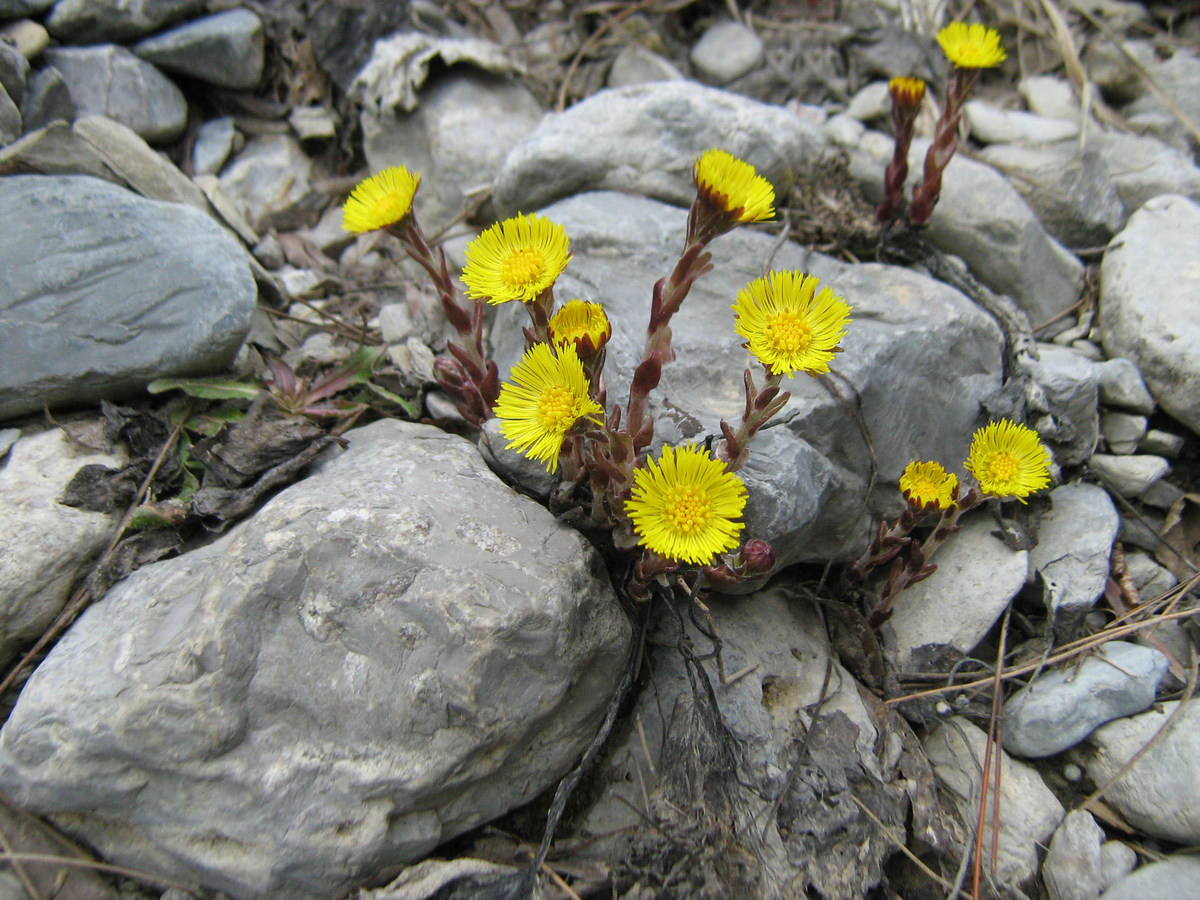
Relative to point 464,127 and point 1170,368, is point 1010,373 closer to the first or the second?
point 1170,368

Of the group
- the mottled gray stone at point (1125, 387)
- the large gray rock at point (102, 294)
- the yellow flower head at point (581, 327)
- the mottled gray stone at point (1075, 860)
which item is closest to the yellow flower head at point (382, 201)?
the large gray rock at point (102, 294)

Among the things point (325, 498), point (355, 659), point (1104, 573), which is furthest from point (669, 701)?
point (1104, 573)

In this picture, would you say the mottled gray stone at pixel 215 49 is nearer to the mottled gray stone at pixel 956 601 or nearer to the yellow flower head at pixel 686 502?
the yellow flower head at pixel 686 502

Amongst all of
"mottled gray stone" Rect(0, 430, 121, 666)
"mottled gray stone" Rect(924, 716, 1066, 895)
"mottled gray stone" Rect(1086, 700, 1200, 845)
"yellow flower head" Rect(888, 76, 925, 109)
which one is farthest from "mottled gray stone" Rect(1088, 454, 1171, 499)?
"mottled gray stone" Rect(0, 430, 121, 666)

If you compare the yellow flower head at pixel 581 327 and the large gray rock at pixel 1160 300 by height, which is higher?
the yellow flower head at pixel 581 327

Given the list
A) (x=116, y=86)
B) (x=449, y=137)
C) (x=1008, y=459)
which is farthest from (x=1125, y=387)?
(x=116, y=86)

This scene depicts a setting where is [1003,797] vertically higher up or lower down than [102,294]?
lower down

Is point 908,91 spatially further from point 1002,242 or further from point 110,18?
point 110,18
